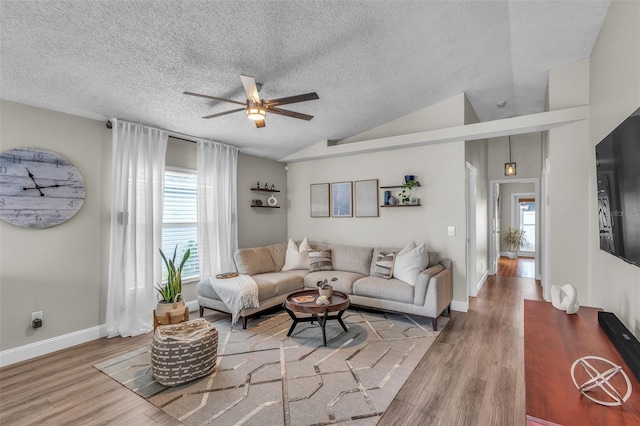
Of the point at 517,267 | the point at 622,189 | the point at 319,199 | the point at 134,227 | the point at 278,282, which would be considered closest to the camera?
the point at 622,189

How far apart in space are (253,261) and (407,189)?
2597mm

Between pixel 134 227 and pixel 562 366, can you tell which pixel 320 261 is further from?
pixel 562 366

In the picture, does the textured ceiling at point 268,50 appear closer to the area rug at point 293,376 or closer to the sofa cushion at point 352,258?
the sofa cushion at point 352,258

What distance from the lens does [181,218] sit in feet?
14.1

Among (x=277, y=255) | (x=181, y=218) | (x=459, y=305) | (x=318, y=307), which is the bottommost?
(x=459, y=305)

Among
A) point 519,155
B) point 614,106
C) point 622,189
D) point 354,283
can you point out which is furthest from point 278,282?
point 519,155

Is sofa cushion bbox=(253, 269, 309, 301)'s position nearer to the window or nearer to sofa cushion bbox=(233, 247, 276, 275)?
sofa cushion bbox=(233, 247, 276, 275)

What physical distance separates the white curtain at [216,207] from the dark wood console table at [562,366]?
3876 mm

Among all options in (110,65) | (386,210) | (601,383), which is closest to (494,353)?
(601,383)

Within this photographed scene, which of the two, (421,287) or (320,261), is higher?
(320,261)

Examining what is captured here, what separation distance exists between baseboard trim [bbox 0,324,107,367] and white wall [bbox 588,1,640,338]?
15.8ft

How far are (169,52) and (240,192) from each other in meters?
2.78

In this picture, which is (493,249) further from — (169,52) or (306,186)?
(169,52)

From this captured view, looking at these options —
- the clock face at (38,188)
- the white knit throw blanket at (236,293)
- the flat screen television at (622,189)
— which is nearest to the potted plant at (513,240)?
the flat screen television at (622,189)
